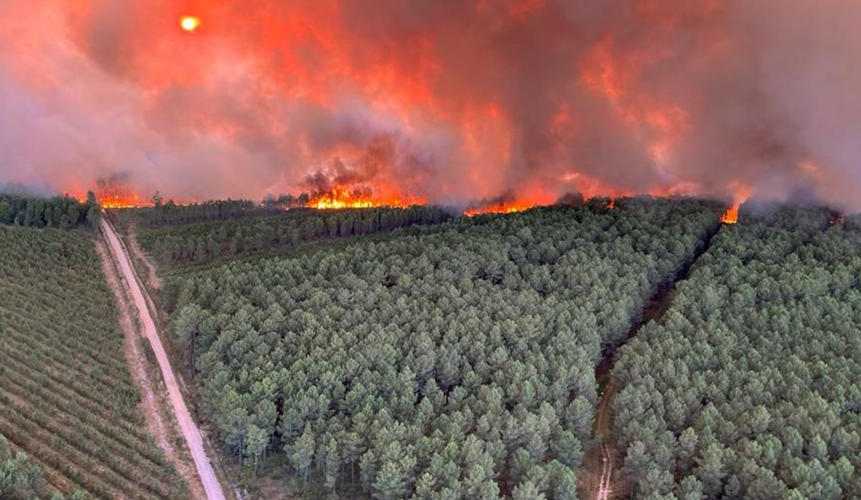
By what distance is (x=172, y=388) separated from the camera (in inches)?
2840

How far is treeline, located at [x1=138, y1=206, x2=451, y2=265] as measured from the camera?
105000 mm

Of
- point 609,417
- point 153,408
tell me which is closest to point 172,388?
point 153,408

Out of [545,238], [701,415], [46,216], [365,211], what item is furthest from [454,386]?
[46,216]

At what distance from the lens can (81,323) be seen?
79.1 m

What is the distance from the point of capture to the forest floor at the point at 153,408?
60.2m

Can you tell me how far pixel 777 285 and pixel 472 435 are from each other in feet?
148

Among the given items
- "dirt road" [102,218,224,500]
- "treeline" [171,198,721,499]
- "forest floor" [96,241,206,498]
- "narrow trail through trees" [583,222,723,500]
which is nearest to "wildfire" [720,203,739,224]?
"treeline" [171,198,721,499]

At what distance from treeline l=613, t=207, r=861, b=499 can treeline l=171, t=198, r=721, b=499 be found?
5400 mm

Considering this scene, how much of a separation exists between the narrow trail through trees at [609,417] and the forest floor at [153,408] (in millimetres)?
31034

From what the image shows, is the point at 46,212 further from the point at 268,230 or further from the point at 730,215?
the point at 730,215

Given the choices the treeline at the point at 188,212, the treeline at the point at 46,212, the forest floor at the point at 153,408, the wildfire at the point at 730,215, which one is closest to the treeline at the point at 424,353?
the forest floor at the point at 153,408

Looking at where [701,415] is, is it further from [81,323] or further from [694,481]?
[81,323]

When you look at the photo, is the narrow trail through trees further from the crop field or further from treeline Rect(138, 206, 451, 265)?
treeline Rect(138, 206, 451, 265)

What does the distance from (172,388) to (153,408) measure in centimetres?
431
